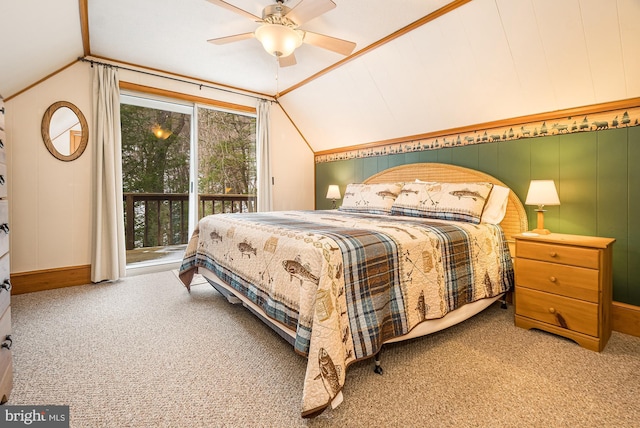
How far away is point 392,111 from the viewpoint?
11.9 ft

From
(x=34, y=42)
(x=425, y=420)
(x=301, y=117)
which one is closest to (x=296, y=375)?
(x=425, y=420)

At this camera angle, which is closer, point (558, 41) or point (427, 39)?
point (558, 41)

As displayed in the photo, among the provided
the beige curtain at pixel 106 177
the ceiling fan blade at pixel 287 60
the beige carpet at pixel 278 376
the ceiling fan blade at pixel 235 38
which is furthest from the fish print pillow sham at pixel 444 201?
the beige curtain at pixel 106 177

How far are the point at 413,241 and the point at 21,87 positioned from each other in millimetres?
3811

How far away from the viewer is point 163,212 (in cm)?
491

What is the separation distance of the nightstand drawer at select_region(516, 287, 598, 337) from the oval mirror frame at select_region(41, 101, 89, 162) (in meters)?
4.39

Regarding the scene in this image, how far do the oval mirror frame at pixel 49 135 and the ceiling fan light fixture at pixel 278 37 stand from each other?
237 centimetres

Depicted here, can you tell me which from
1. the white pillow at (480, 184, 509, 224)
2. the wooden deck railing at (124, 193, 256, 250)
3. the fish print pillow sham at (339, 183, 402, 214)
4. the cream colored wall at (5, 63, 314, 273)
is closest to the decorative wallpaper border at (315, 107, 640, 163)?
the white pillow at (480, 184, 509, 224)

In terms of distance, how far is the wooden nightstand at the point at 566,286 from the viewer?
1.91m

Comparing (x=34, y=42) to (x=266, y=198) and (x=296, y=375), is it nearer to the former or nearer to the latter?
(x=266, y=198)

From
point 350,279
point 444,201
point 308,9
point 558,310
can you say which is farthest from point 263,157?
point 558,310

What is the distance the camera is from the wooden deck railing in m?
4.68

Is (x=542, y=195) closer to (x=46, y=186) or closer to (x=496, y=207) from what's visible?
(x=496, y=207)

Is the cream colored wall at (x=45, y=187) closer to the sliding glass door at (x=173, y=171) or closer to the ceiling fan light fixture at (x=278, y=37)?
the sliding glass door at (x=173, y=171)
